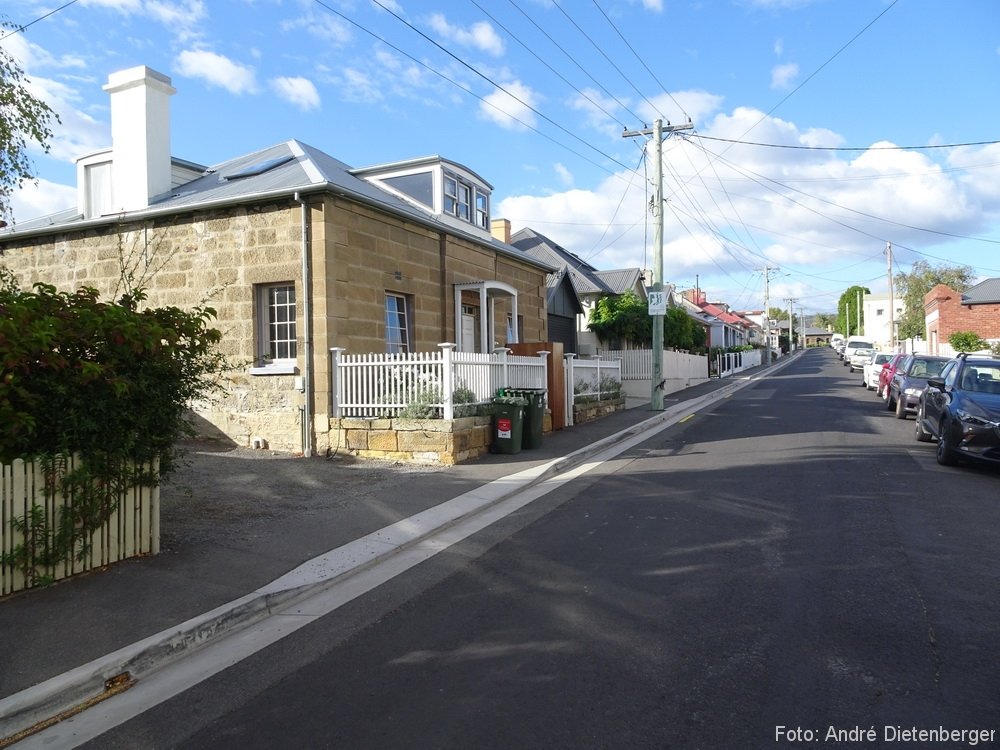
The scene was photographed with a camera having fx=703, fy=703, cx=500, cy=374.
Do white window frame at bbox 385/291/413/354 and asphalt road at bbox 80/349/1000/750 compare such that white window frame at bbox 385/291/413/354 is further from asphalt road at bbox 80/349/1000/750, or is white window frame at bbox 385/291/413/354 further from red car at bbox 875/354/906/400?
red car at bbox 875/354/906/400

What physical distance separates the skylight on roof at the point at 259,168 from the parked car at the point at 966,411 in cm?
1349

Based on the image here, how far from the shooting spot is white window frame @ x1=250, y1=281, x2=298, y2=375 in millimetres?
13180

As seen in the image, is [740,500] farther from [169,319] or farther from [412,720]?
[169,319]

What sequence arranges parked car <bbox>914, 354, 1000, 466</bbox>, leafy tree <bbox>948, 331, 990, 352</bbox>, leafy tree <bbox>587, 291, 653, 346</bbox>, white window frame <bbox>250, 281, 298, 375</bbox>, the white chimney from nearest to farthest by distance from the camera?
1. parked car <bbox>914, 354, 1000, 466</bbox>
2. white window frame <bbox>250, 281, 298, 375</bbox>
3. the white chimney
4. leafy tree <bbox>948, 331, 990, 352</bbox>
5. leafy tree <bbox>587, 291, 653, 346</bbox>

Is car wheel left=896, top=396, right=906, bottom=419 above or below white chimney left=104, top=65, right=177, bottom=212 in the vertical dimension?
below

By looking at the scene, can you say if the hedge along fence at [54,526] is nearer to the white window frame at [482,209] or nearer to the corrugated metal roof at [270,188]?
the corrugated metal roof at [270,188]

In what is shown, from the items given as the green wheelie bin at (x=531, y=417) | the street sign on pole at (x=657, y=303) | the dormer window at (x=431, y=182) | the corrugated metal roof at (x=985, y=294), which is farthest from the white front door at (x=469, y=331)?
the corrugated metal roof at (x=985, y=294)

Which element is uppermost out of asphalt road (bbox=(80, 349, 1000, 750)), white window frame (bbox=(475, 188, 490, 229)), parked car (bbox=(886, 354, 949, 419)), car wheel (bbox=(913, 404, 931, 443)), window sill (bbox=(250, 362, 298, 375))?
white window frame (bbox=(475, 188, 490, 229))

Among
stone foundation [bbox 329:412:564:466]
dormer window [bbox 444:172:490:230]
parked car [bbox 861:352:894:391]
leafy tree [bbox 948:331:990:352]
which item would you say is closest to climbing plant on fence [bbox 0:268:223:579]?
stone foundation [bbox 329:412:564:466]

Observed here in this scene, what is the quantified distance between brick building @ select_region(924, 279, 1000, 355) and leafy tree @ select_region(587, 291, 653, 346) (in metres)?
17.1

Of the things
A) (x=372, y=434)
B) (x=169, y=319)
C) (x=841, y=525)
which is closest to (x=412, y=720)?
(x=169, y=319)

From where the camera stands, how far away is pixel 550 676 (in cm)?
402

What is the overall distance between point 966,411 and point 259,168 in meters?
14.0

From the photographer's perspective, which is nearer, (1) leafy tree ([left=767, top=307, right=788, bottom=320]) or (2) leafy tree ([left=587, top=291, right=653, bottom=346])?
(2) leafy tree ([left=587, top=291, right=653, bottom=346])
